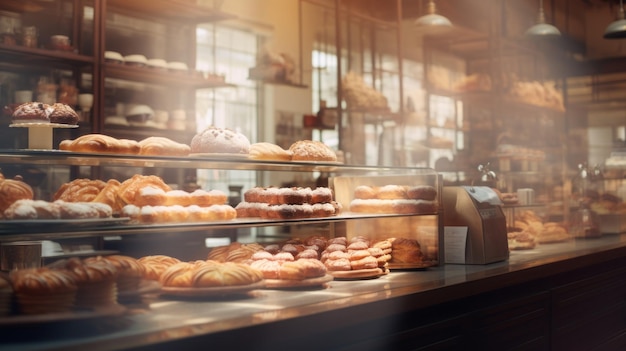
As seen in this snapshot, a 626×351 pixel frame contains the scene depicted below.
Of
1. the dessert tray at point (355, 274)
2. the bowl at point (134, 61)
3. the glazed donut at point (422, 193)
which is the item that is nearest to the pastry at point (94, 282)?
the dessert tray at point (355, 274)

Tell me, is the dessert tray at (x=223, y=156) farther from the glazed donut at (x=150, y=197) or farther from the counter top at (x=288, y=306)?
the counter top at (x=288, y=306)

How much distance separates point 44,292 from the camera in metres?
1.72

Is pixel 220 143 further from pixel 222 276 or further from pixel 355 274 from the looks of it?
pixel 355 274

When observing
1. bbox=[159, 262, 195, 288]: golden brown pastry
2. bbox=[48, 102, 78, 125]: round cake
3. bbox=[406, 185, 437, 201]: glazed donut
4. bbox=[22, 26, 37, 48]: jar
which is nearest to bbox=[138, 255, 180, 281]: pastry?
bbox=[159, 262, 195, 288]: golden brown pastry

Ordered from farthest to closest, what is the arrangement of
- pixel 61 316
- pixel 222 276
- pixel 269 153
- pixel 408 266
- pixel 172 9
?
1. pixel 172 9
2. pixel 408 266
3. pixel 269 153
4. pixel 222 276
5. pixel 61 316

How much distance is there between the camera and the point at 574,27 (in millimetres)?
10578

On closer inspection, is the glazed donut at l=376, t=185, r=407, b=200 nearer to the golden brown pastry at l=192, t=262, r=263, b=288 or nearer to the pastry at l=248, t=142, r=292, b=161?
the pastry at l=248, t=142, r=292, b=161

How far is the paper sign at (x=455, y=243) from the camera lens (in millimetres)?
3223

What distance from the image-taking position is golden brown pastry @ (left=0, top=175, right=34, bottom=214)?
194 cm

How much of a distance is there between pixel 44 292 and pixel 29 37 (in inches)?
113

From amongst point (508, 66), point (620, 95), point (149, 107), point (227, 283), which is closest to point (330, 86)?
point (508, 66)

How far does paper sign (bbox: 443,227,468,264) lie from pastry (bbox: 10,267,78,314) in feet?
6.26

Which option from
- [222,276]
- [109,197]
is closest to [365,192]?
[222,276]

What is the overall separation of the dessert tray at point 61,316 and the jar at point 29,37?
9.42 feet
